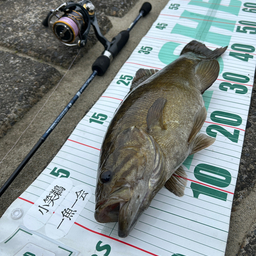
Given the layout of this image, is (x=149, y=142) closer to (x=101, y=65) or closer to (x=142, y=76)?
(x=142, y=76)

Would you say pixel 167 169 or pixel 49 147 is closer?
pixel 167 169

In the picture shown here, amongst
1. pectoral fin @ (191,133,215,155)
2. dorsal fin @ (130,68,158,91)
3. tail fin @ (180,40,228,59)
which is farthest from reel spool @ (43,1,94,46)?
pectoral fin @ (191,133,215,155)

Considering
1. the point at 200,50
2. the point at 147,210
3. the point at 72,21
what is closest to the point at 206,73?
the point at 200,50

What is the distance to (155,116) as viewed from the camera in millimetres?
1598

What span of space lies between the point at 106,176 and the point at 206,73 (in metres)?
1.48

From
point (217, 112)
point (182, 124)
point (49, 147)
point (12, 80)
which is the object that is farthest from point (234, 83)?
point (12, 80)

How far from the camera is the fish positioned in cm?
133

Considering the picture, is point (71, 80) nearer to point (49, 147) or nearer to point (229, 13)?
point (49, 147)

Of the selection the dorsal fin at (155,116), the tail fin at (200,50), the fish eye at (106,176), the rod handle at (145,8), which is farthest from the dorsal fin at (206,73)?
the rod handle at (145,8)

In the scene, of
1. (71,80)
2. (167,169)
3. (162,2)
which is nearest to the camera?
(167,169)

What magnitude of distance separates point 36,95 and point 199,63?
1.81 metres

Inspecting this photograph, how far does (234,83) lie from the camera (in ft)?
8.22

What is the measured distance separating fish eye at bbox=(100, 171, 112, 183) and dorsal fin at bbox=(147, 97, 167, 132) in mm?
424

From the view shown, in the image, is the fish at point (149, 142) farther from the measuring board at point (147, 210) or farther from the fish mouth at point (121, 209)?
the measuring board at point (147, 210)
